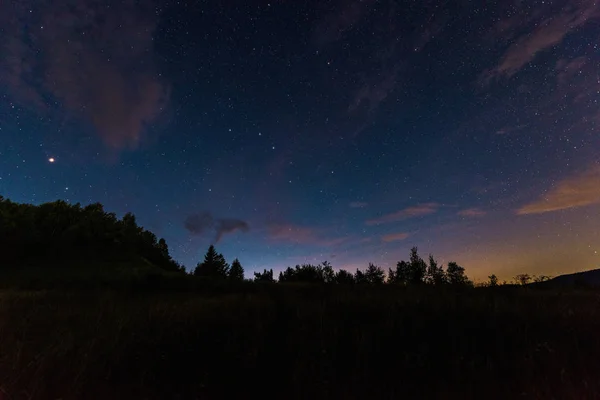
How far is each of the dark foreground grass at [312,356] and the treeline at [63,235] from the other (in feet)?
159

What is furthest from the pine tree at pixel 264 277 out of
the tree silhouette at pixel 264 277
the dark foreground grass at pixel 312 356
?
the dark foreground grass at pixel 312 356

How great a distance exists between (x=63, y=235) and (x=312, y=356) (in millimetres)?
58063

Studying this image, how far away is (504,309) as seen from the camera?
5.25 meters

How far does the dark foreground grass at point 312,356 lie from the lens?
2.86m

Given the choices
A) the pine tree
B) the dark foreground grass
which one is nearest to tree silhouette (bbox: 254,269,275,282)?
the pine tree

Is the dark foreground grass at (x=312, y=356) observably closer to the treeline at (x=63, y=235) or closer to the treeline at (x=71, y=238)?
the treeline at (x=71, y=238)

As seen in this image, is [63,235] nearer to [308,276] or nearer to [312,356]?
[308,276]

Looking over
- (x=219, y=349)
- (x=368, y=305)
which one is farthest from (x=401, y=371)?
(x=368, y=305)

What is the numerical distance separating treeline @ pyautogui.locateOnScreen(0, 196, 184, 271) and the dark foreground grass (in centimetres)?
4855

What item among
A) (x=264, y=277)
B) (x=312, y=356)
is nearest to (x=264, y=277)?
(x=264, y=277)

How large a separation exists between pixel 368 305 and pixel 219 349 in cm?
291

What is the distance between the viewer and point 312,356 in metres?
3.45

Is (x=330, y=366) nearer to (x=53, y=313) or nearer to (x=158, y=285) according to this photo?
(x=53, y=313)

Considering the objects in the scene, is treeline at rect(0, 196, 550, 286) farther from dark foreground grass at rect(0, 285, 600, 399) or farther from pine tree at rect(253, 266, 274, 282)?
dark foreground grass at rect(0, 285, 600, 399)
